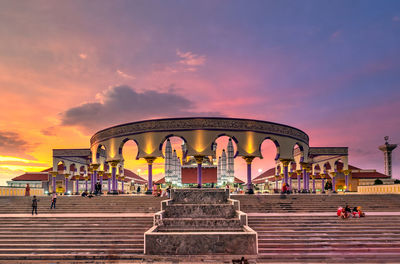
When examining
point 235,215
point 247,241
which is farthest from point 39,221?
point 247,241

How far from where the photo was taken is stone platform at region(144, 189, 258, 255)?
41.7ft

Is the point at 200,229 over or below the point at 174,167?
below

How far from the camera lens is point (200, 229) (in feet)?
50.2

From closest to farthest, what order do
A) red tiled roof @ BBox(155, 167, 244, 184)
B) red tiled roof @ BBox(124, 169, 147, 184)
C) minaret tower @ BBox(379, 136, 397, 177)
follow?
red tiled roof @ BBox(155, 167, 244, 184) → minaret tower @ BBox(379, 136, 397, 177) → red tiled roof @ BBox(124, 169, 147, 184)

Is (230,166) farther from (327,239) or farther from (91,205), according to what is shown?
(327,239)

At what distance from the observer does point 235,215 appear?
17.6 metres

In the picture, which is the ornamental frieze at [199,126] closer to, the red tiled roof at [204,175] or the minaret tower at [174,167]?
the minaret tower at [174,167]

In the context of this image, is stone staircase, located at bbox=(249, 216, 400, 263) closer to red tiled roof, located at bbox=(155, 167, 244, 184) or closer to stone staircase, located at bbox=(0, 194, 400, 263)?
stone staircase, located at bbox=(0, 194, 400, 263)

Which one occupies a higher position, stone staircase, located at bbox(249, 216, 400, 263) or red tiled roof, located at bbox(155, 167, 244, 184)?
red tiled roof, located at bbox(155, 167, 244, 184)

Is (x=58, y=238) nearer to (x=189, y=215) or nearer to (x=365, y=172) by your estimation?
(x=189, y=215)

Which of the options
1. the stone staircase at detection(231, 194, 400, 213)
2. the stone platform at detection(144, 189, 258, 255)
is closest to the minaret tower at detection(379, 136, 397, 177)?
the stone staircase at detection(231, 194, 400, 213)

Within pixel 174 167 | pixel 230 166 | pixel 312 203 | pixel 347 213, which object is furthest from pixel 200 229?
pixel 174 167

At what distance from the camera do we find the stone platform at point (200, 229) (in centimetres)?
1270

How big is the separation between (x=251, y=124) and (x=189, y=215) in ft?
46.0
